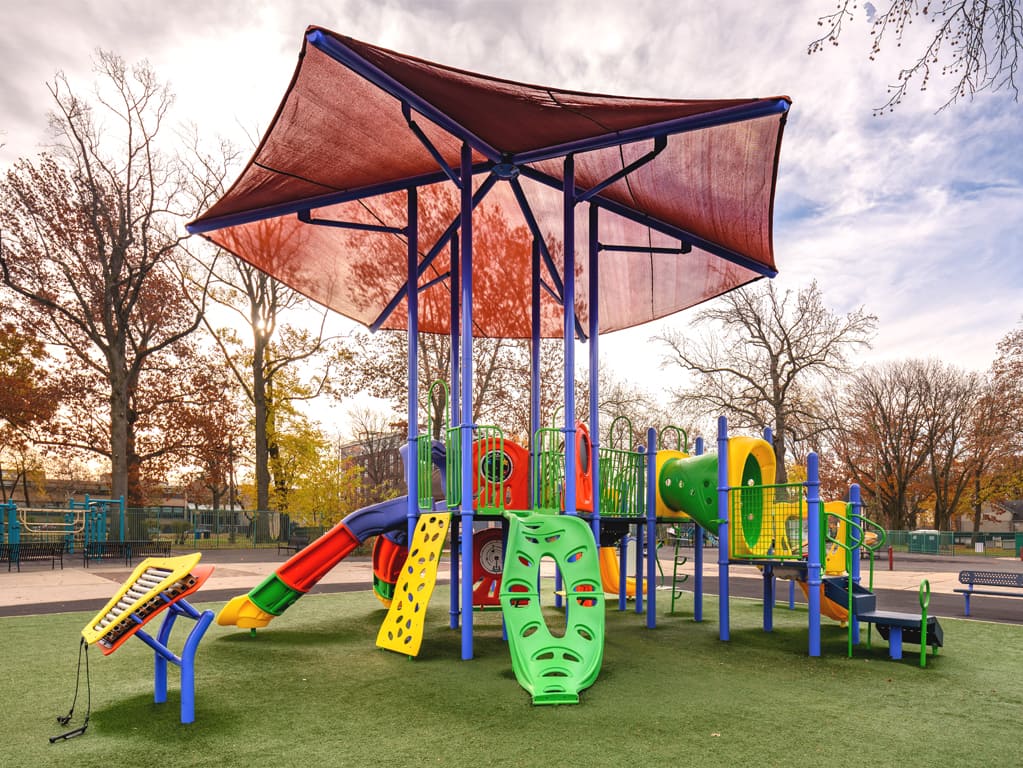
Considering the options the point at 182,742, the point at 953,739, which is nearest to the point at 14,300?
A: the point at 182,742

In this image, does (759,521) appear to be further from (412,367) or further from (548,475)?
(412,367)

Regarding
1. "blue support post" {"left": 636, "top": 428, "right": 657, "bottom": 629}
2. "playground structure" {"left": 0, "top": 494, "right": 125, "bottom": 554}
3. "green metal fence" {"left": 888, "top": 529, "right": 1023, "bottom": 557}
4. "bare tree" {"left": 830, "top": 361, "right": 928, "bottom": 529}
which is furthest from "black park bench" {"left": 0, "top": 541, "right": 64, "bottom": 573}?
"bare tree" {"left": 830, "top": 361, "right": 928, "bottom": 529}

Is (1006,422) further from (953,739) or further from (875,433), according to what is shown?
(953,739)

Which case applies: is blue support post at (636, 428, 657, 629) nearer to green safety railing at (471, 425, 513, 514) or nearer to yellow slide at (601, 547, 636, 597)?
green safety railing at (471, 425, 513, 514)

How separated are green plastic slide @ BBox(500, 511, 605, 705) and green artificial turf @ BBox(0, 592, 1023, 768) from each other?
229mm

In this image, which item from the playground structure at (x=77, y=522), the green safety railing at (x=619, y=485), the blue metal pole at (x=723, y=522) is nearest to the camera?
the blue metal pole at (x=723, y=522)

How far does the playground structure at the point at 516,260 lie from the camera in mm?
6797

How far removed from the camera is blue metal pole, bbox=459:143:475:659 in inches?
302

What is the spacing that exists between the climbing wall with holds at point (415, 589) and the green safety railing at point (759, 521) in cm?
360

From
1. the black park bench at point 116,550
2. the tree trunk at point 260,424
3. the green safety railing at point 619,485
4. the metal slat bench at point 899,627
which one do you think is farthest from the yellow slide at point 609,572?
the tree trunk at point 260,424

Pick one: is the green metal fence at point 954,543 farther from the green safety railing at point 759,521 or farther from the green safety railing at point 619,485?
the green safety railing at point 619,485

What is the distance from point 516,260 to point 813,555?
672cm

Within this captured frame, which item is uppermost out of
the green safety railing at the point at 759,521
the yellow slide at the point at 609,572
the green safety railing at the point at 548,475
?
the green safety railing at the point at 548,475

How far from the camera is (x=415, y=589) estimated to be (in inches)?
308
